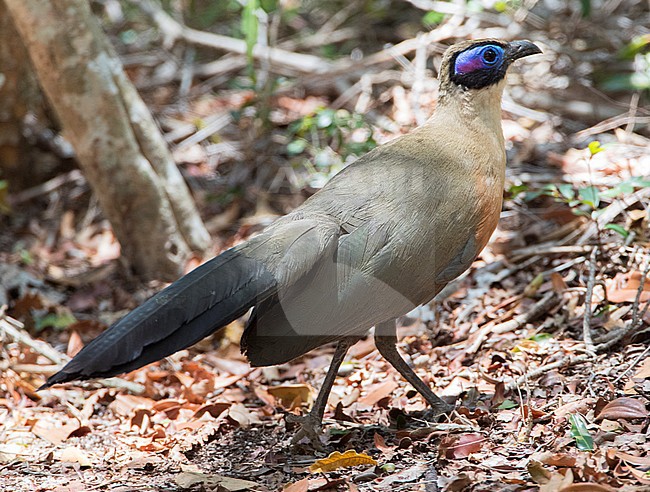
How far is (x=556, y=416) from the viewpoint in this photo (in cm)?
310

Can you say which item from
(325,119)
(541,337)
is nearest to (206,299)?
(541,337)

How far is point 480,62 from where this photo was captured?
3656mm

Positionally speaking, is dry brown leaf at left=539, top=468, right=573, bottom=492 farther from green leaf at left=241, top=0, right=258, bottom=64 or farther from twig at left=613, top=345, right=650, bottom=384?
green leaf at left=241, top=0, right=258, bottom=64

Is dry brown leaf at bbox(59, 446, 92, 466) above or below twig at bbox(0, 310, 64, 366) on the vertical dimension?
below

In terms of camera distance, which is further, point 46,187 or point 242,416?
point 46,187

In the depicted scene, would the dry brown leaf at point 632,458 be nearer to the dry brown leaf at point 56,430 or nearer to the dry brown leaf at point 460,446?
the dry brown leaf at point 460,446

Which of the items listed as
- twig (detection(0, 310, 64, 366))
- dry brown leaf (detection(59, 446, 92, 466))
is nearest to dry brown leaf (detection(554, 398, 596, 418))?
dry brown leaf (detection(59, 446, 92, 466))

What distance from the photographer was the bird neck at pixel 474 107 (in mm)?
3662

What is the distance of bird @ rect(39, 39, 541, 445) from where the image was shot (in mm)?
2896

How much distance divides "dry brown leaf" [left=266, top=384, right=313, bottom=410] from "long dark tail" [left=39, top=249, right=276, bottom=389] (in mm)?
1052

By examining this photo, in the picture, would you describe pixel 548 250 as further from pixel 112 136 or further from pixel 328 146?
pixel 112 136

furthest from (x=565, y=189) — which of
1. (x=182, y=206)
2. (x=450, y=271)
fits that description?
(x=182, y=206)

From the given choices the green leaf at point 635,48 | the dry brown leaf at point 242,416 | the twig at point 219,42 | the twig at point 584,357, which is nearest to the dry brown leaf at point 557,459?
the twig at point 584,357

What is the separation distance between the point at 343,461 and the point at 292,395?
0.99m
